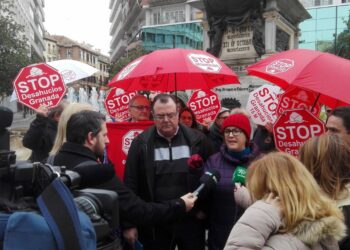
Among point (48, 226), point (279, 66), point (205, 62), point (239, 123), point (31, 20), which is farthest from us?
point (31, 20)

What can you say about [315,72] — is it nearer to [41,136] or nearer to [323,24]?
[41,136]

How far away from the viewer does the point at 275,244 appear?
1926mm

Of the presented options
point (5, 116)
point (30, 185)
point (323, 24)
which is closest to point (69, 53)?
point (323, 24)

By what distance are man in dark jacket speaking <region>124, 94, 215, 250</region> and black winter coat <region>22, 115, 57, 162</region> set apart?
4.94ft

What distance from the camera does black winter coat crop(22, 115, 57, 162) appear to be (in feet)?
15.5

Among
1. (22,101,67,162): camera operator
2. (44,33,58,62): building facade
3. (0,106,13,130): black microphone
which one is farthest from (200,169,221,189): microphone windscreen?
(44,33,58,62): building facade

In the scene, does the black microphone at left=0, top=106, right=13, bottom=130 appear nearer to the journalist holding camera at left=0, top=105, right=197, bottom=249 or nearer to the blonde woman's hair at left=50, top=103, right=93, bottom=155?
the journalist holding camera at left=0, top=105, right=197, bottom=249

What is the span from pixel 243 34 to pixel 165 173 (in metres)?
7.74

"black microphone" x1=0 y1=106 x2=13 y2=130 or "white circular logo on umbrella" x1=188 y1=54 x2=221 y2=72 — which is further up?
"white circular logo on umbrella" x1=188 y1=54 x2=221 y2=72

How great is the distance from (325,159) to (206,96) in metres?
4.64

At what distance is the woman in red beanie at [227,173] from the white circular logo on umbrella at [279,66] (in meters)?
0.68

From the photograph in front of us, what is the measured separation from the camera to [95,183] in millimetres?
1727

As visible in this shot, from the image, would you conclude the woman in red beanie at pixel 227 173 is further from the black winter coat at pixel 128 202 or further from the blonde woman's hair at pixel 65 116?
the blonde woman's hair at pixel 65 116

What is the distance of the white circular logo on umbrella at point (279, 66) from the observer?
4.02 metres
